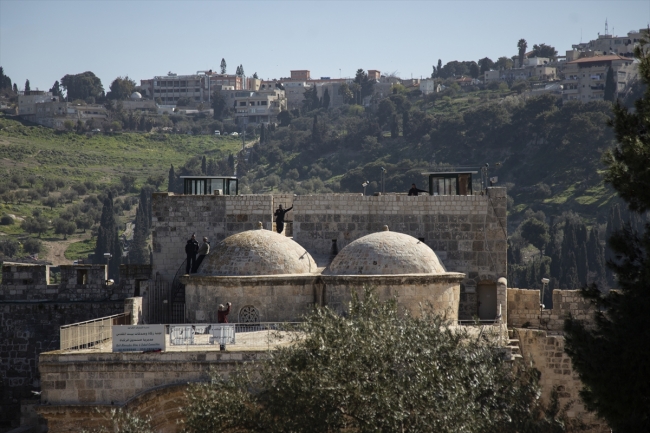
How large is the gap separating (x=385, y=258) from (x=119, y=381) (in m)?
6.01

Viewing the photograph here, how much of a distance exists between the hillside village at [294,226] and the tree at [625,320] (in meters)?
0.14

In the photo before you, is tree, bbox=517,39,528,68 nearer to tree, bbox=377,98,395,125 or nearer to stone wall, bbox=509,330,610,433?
tree, bbox=377,98,395,125

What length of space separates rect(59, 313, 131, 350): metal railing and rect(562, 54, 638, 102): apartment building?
100 meters

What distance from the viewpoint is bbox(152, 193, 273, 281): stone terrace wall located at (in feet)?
88.8

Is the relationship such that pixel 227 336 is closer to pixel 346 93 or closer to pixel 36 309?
pixel 36 309

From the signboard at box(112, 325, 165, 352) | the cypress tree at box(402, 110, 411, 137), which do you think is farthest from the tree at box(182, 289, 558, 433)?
the cypress tree at box(402, 110, 411, 137)

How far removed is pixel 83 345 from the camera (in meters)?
22.1

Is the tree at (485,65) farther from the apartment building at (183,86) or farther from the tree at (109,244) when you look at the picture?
Result: the tree at (109,244)

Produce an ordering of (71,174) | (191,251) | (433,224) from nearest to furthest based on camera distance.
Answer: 1. (191,251)
2. (433,224)
3. (71,174)

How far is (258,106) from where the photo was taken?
153 meters

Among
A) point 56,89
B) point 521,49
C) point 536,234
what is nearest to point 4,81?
point 56,89

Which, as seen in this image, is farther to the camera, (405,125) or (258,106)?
(258,106)

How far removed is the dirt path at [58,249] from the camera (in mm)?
76438

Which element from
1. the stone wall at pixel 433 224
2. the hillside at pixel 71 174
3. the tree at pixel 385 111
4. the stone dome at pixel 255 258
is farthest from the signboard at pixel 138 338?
the tree at pixel 385 111
